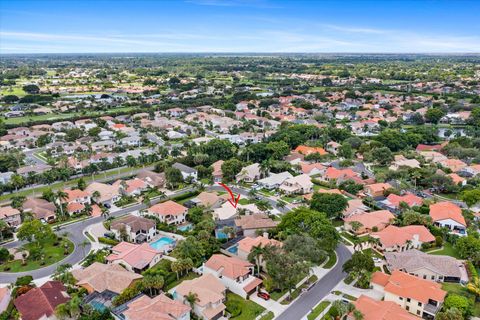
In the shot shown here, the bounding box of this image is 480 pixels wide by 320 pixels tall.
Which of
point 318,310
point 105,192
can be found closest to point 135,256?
point 318,310

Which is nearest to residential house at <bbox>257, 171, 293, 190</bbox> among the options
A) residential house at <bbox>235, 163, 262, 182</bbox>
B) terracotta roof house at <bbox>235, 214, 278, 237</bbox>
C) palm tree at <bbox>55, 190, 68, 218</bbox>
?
residential house at <bbox>235, 163, 262, 182</bbox>

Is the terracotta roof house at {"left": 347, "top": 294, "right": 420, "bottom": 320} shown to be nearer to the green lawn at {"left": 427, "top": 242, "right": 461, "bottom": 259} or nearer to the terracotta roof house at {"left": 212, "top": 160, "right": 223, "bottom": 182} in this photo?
the green lawn at {"left": 427, "top": 242, "right": 461, "bottom": 259}

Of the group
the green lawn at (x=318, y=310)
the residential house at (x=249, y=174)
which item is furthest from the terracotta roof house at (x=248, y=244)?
the residential house at (x=249, y=174)

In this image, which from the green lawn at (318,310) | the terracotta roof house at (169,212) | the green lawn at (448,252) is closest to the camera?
the green lawn at (318,310)

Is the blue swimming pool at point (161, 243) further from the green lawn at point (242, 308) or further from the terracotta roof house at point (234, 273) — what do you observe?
the green lawn at point (242, 308)

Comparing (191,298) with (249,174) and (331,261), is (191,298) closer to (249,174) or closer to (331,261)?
(331,261)

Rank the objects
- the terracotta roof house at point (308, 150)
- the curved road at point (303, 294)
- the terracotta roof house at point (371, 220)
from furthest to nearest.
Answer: the terracotta roof house at point (308, 150)
the terracotta roof house at point (371, 220)
the curved road at point (303, 294)

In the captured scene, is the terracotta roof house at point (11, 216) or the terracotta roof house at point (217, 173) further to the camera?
the terracotta roof house at point (217, 173)
